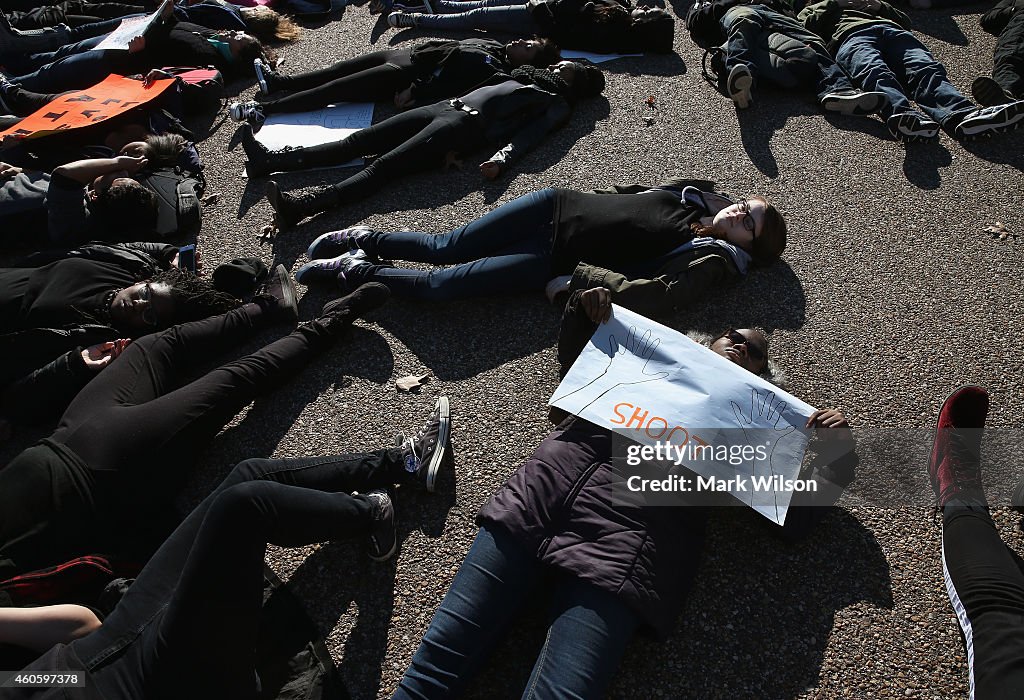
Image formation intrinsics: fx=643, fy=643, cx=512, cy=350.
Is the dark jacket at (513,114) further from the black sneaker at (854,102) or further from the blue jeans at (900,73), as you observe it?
the blue jeans at (900,73)

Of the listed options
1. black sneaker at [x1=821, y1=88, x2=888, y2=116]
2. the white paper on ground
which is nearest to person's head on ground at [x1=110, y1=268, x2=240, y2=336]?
the white paper on ground

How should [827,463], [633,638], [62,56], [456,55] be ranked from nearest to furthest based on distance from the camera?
[633,638], [827,463], [456,55], [62,56]

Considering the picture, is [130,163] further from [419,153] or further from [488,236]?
[488,236]

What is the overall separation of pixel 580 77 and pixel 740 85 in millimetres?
1367

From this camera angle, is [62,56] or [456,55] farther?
[62,56]

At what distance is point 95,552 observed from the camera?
9.66 feet

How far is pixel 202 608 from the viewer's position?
7.27ft

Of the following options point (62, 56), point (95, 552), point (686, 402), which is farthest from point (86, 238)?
point (686, 402)

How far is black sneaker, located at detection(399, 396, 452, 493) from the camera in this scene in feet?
10.6

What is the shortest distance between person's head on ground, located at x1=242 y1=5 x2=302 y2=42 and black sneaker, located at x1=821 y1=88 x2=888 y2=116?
5557 mm

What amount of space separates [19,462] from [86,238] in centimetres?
230

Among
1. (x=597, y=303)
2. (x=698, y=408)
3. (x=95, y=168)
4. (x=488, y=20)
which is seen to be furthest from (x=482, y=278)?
(x=488, y=20)

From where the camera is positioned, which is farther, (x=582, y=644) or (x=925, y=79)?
(x=925, y=79)

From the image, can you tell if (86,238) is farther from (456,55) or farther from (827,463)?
(827,463)
